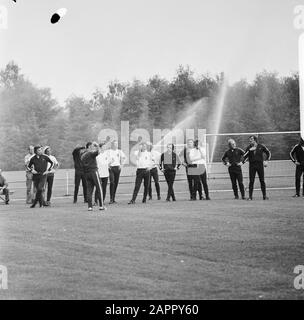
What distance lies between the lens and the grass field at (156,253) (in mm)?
7242

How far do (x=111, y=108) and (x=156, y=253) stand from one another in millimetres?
45213

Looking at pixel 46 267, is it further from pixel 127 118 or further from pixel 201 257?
pixel 127 118

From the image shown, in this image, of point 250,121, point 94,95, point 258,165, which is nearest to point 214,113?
point 250,121

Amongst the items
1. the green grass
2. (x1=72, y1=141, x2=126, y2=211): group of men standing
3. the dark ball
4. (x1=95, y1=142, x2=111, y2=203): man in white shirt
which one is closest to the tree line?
(x1=72, y1=141, x2=126, y2=211): group of men standing

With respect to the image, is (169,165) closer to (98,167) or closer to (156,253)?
(98,167)

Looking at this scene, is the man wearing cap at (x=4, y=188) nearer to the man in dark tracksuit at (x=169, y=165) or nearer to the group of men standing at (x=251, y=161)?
the man in dark tracksuit at (x=169, y=165)

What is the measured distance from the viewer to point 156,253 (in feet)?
31.7

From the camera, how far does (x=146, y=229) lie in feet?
41.8

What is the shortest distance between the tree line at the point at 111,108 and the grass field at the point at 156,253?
109 feet

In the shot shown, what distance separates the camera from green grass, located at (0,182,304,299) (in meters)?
7.24

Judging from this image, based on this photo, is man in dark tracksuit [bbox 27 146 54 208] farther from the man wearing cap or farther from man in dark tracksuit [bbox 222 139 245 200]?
man in dark tracksuit [bbox 222 139 245 200]

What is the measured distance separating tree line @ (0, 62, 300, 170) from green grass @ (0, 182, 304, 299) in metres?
33.0

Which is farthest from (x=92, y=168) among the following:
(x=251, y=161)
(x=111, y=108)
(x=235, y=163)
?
(x=111, y=108)

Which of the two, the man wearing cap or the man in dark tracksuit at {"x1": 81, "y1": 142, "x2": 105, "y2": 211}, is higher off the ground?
the man in dark tracksuit at {"x1": 81, "y1": 142, "x2": 105, "y2": 211}
